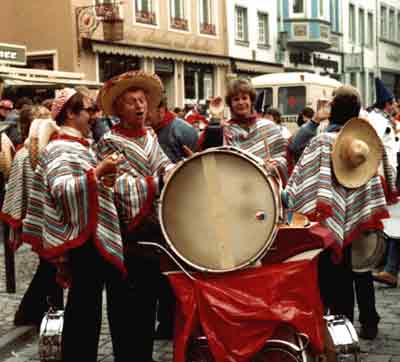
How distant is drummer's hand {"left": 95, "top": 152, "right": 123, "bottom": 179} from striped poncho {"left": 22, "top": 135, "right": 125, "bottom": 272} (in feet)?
0.17

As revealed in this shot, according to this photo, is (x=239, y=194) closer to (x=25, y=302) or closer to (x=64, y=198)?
(x=64, y=198)

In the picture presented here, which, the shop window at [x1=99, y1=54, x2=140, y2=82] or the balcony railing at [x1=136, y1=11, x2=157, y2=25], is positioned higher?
the balcony railing at [x1=136, y1=11, x2=157, y2=25]

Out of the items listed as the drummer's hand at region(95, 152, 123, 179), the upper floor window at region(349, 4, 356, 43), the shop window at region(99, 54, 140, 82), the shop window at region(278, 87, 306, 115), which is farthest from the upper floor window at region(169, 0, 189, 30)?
the drummer's hand at region(95, 152, 123, 179)

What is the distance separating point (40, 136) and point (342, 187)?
194 centimetres

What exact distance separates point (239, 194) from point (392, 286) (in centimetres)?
396

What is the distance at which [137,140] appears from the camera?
18.3ft

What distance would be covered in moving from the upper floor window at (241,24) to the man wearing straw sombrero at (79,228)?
29.5m

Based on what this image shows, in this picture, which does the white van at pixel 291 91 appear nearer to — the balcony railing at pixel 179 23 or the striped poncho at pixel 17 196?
the balcony railing at pixel 179 23

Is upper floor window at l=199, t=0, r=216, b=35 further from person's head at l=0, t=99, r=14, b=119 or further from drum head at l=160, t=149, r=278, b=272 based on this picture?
drum head at l=160, t=149, r=278, b=272

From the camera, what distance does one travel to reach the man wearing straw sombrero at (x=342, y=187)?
19.5 feet

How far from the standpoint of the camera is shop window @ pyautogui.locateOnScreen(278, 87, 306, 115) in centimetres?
2644

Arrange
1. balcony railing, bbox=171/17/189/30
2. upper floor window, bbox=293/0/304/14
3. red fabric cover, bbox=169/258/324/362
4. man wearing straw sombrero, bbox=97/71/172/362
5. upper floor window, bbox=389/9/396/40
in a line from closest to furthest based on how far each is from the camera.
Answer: red fabric cover, bbox=169/258/324/362 → man wearing straw sombrero, bbox=97/71/172/362 → balcony railing, bbox=171/17/189/30 → upper floor window, bbox=293/0/304/14 → upper floor window, bbox=389/9/396/40

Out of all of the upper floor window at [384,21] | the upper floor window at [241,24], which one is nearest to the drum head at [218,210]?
the upper floor window at [241,24]

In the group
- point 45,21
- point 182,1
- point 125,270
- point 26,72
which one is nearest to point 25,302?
point 125,270
